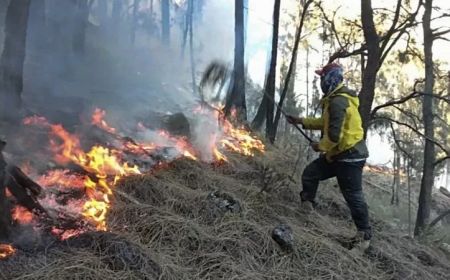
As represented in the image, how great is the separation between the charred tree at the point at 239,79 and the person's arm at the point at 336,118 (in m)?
5.86

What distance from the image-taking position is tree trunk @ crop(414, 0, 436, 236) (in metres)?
11.3

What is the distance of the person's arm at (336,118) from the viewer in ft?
18.0

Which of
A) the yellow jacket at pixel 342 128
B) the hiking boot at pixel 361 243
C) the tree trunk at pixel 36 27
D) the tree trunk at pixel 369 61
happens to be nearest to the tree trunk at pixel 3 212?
the yellow jacket at pixel 342 128

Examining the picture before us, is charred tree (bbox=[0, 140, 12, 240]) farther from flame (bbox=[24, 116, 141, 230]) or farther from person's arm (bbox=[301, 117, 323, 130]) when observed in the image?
person's arm (bbox=[301, 117, 323, 130])

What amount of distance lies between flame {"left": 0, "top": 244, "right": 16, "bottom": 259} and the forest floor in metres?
0.05

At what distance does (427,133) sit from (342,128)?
6.94 m

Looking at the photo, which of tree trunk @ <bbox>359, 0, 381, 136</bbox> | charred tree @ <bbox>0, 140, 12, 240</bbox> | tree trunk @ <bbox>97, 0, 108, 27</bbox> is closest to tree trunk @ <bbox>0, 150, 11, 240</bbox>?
charred tree @ <bbox>0, 140, 12, 240</bbox>

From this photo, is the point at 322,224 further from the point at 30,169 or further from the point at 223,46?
the point at 223,46

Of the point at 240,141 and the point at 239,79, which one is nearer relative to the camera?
the point at 240,141

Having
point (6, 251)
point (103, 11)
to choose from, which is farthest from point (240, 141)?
point (103, 11)

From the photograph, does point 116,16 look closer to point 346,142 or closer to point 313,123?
point 313,123

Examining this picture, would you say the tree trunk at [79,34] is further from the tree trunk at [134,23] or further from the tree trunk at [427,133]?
the tree trunk at [134,23]

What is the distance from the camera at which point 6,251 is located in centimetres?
392

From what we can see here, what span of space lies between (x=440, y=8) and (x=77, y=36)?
34.0 feet
